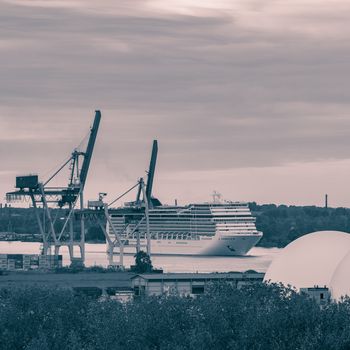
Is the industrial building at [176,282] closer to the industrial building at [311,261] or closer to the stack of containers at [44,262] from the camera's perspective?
the industrial building at [311,261]

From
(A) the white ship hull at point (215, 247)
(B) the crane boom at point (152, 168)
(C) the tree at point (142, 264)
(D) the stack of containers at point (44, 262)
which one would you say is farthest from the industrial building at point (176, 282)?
(A) the white ship hull at point (215, 247)

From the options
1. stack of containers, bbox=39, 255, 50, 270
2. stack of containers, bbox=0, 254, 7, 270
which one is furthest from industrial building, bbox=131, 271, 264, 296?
stack of containers, bbox=0, 254, 7, 270

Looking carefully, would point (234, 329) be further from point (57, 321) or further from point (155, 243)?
point (155, 243)

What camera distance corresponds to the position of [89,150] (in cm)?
11981

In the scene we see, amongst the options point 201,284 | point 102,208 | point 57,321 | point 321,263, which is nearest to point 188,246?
point 102,208

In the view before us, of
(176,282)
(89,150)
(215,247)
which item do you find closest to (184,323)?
(176,282)

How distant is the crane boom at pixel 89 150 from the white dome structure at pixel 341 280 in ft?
203

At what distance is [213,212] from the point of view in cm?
15275

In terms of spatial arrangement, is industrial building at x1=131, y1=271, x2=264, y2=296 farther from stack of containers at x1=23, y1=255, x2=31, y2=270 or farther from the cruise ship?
the cruise ship

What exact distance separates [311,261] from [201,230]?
89.5 meters

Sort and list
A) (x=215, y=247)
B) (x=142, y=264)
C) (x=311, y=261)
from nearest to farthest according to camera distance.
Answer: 1. (x=311, y=261)
2. (x=142, y=264)
3. (x=215, y=247)

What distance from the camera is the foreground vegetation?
43281mm

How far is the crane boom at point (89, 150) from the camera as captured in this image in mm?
118000

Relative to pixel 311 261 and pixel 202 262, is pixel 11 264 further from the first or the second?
pixel 311 261
